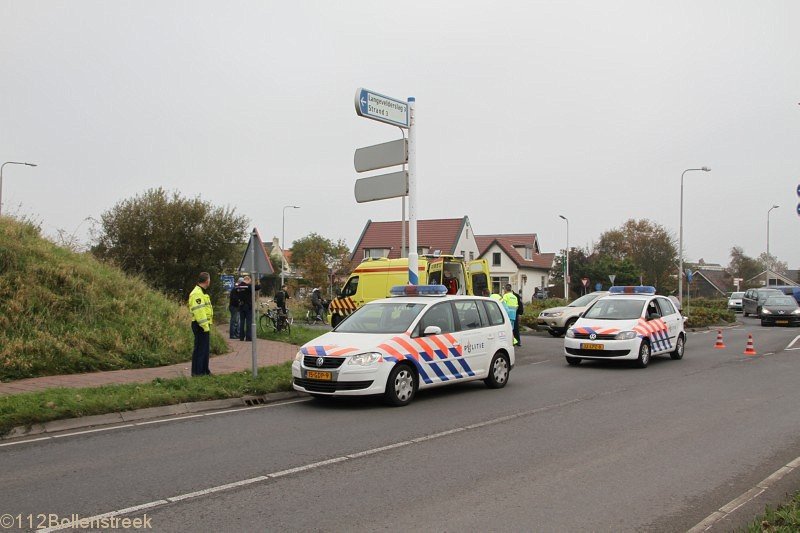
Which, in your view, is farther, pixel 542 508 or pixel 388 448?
pixel 388 448

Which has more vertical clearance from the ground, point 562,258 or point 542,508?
point 562,258

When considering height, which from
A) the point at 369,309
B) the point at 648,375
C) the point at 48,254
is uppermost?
the point at 48,254

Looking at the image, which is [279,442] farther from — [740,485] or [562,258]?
[562,258]

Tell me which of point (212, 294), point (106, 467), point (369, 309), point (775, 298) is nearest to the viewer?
point (106, 467)

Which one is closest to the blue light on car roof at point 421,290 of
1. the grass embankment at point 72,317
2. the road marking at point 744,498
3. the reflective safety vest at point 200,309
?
the reflective safety vest at point 200,309

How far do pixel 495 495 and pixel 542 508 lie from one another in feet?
1.49

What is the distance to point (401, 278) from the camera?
1973 cm

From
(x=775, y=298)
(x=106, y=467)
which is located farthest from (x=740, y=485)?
(x=775, y=298)

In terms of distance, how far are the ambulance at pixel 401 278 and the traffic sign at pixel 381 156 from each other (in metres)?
4.91

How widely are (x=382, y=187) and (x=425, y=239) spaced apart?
55.5 m

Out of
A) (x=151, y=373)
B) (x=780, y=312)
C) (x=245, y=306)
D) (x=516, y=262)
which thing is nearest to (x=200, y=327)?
(x=151, y=373)

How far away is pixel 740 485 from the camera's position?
6141mm

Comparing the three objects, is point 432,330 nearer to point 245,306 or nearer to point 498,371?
point 498,371

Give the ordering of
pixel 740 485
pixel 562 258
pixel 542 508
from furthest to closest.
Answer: pixel 562 258
pixel 740 485
pixel 542 508
